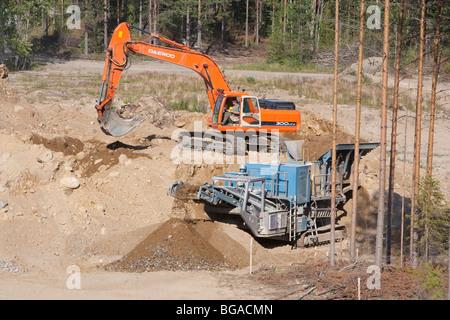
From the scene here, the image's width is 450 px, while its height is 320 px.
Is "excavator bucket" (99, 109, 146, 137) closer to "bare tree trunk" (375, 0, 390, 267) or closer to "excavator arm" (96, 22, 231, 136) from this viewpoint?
"excavator arm" (96, 22, 231, 136)

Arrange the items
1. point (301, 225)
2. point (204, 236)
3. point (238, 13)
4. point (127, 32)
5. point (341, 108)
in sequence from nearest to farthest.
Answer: point (204, 236) < point (301, 225) < point (127, 32) < point (341, 108) < point (238, 13)

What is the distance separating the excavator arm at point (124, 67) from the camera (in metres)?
23.3

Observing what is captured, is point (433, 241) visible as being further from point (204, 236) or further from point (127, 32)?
point (127, 32)

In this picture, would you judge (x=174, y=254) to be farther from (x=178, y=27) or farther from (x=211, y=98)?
(x=178, y=27)

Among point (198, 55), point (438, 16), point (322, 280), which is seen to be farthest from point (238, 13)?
point (322, 280)

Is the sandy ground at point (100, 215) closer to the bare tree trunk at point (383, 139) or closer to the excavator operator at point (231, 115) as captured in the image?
the excavator operator at point (231, 115)

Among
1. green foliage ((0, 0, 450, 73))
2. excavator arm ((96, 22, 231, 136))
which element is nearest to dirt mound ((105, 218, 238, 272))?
excavator arm ((96, 22, 231, 136))

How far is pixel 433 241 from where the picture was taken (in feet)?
60.4

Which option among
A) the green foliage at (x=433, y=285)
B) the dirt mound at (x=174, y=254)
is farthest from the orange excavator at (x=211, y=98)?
the green foliage at (x=433, y=285)

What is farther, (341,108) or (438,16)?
(341,108)

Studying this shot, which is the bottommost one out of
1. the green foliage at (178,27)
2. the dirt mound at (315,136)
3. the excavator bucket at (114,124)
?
the dirt mound at (315,136)

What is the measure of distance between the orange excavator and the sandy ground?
156 centimetres

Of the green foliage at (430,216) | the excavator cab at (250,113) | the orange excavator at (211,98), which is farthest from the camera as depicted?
the excavator cab at (250,113)

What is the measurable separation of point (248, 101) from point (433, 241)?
9.40m
